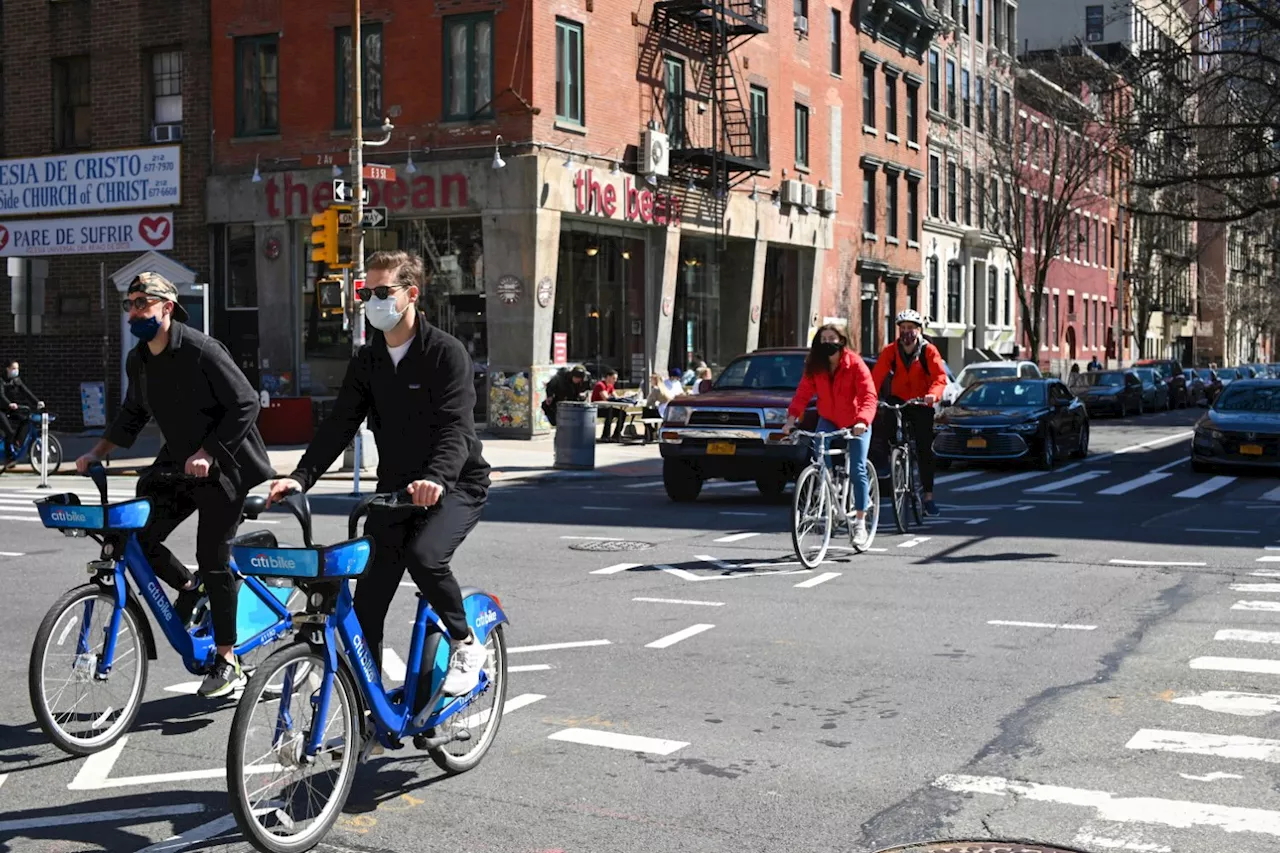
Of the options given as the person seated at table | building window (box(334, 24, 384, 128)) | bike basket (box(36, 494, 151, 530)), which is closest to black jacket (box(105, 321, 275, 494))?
bike basket (box(36, 494, 151, 530))

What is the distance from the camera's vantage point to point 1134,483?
2072 centimetres

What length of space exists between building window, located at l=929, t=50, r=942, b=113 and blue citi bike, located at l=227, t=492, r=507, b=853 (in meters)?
49.6

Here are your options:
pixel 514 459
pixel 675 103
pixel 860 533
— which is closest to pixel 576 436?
pixel 514 459

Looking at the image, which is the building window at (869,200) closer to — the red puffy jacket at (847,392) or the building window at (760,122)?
the building window at (760,122)

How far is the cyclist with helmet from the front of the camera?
13.8 metres

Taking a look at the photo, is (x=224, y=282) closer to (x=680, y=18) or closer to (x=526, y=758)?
(x=680, y=18)

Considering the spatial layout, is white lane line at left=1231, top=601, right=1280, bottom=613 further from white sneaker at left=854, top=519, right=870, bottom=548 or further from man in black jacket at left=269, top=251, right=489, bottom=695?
man in black jacket at left=269, top=251, right=489, bottom=695

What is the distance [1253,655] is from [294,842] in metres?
5.60

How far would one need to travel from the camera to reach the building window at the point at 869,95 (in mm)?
46625

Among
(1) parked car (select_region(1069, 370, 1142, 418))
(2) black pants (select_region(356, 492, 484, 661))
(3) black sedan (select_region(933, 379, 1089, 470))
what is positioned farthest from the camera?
(1) parked car (select_region(1069, 370, 1142, 418))

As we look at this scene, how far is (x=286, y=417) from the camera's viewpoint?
28.1 m

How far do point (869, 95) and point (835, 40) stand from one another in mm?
3455

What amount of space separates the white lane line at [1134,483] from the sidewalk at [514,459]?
658cm

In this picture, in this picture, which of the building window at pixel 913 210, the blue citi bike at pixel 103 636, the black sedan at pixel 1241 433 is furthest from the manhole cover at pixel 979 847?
the building window at pixel 913 210
